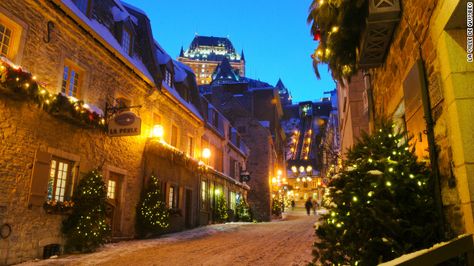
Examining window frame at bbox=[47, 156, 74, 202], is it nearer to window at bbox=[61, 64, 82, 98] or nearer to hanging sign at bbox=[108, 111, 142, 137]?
hanging sign at bbox=[108, 111, 142, 137]

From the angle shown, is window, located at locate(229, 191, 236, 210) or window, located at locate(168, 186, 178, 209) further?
window, located at locate(229, 191, 236, 210)

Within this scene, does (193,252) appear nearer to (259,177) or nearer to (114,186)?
(114,186)

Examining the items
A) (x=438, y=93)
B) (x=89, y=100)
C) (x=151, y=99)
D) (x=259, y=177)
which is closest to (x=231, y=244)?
(x=89, y=100)

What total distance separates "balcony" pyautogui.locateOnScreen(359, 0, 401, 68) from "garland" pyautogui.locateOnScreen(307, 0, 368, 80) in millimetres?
303

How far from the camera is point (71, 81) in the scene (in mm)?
10406

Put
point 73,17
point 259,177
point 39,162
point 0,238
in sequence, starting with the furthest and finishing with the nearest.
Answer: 1. point 259,177
2. point 73,17
3. point 39,162
4. point 0,238

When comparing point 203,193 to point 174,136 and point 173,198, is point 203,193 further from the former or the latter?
point 174,136

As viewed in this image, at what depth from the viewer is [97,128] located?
36.2ft

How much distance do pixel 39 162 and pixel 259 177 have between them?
28296 mm

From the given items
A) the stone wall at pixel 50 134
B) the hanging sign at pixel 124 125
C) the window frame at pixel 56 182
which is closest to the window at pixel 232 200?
the stone wall at pixel 50 134

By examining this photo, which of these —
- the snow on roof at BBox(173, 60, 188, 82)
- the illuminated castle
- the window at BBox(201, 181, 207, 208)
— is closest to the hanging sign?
the snow on roof at BBox(173, 60, 188, 82)

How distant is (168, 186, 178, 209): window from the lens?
16638 mm

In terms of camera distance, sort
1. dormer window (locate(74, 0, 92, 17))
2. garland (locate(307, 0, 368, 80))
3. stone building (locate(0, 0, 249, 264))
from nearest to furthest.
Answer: garland (locate(307, 0, 368, 80)), stone building (locate(0, 0, 249, 264)), dormer window (locate(74, 0, 92, 17))

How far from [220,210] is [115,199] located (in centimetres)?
1125
